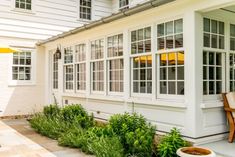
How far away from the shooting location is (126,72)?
24.1 feet

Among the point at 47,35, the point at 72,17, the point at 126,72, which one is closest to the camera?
the point at 126,72

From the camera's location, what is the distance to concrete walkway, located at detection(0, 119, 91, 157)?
6039 mm

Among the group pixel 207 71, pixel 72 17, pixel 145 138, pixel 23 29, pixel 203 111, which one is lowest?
pixel 145 138

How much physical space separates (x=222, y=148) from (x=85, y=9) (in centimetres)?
1112

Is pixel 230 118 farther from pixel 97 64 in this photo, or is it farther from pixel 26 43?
pixel 26 43

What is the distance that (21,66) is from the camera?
12070 millimetres

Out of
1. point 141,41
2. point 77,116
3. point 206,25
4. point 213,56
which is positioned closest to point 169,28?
point 206,25

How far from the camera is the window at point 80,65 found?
9.83 meters

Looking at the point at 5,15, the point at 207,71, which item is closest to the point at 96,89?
the point at 207,71

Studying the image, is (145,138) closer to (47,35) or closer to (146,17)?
(146,17)

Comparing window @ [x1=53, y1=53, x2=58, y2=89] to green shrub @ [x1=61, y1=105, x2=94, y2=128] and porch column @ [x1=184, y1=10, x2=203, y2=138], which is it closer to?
green shrub @ [x1=61, y1=105, x2=94, y2=128]

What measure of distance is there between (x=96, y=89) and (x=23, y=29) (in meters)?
5.52

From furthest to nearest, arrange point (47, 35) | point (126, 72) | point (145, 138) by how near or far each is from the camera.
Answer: point (47, 35)
point (126, 72)
point (145, 138)

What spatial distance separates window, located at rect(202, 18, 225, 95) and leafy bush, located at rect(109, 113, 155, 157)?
1641mm
